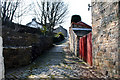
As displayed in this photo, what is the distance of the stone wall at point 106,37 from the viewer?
96.2 inches

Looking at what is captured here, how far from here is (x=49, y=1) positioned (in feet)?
50.6

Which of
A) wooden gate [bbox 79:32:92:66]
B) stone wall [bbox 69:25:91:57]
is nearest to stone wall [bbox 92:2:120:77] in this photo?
wooden gate [bbox 79:32:92:66]

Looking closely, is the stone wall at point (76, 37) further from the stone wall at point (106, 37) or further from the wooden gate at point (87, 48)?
the stone wall at point (106, 37)

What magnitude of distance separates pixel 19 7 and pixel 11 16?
1382 millimetres

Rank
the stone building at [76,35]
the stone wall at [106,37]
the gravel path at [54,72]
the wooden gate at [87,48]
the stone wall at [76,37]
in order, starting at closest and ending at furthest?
the stone wall at [106,37]
the gravel path at [54,72]
the wooden gate at [87,48]
the stone wall at [76,37]
the stone building at [76,35]

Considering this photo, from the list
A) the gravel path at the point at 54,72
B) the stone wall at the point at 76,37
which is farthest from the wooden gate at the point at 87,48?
the stone wall at the point at 76,37

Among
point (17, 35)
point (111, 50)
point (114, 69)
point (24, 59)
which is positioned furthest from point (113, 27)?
point (17, 35)

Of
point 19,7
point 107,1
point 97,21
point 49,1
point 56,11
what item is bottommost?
point 97,21

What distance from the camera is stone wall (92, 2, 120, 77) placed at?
244 cm

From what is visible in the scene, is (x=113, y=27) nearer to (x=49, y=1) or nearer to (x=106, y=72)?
(x=106, y=72)

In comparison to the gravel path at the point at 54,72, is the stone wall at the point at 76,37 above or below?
above

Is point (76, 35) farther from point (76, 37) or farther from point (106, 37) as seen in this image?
point (106, 37)

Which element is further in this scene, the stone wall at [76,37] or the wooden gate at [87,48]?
the stone wall at [76,37]

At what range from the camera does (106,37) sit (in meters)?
2.88
